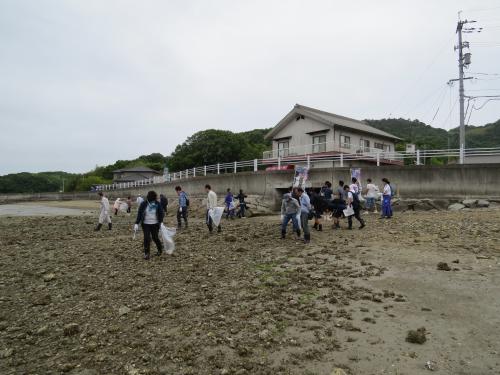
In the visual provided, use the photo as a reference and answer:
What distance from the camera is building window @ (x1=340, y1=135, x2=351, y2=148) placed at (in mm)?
29569

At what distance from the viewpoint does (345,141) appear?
3014 cm

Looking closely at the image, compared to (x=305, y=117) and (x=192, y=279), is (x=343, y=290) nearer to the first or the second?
(x=192, y=279)

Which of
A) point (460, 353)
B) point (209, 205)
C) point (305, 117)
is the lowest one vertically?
point (460, 353)

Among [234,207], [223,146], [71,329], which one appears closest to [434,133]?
[223,146]

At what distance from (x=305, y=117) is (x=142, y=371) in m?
29.6

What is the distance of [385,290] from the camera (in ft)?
20.6

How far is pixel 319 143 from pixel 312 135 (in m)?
1.71

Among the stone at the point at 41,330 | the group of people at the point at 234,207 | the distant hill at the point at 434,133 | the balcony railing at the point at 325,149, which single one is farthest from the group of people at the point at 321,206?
the distant hill at the point at 434,133

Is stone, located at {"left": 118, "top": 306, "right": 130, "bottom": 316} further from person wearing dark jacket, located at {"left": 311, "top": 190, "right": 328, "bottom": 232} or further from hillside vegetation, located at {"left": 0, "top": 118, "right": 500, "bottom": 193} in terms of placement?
hillside vegetation, located at {"left": 0, "top": 118, "right": 500, "bottom": 193}

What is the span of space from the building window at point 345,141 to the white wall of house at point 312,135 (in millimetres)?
174

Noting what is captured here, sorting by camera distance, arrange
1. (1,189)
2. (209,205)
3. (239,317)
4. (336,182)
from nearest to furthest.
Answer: (239,317)
(209,205)
(336,182)
(1,189)

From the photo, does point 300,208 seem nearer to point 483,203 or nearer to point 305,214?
point 305,214

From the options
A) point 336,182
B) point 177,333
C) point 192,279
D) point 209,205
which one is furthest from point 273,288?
point 336,182

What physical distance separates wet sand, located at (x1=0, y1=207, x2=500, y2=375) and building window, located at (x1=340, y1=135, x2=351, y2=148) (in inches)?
786
